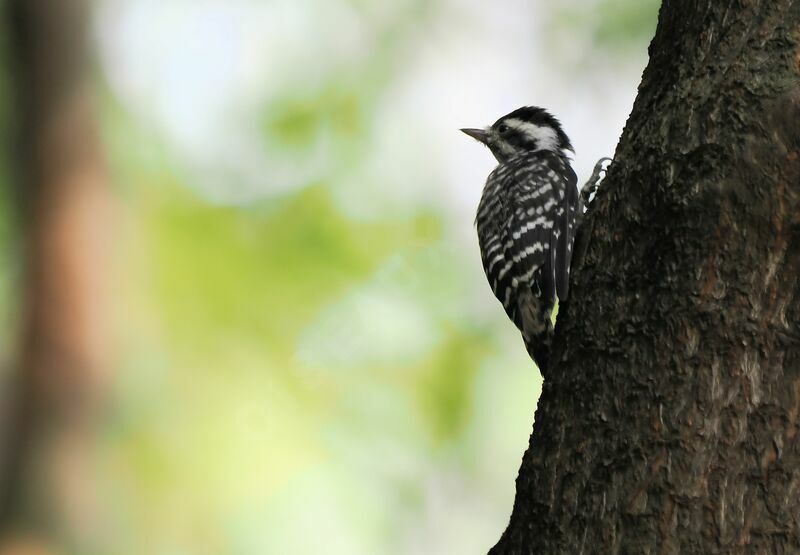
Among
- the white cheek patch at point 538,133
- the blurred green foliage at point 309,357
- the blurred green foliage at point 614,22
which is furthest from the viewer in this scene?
the blurred green foliage at point 614,22

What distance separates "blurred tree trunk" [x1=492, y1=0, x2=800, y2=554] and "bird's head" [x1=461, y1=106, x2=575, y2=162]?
10.2 feet

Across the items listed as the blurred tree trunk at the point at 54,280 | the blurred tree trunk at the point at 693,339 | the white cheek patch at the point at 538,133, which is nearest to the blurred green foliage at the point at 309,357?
the white cheek patch at the point at 538,133

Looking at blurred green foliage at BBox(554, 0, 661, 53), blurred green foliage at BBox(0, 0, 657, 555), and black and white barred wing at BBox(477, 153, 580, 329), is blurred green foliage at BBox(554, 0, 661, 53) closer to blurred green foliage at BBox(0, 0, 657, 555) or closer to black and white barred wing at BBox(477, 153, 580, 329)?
blurred green foliage at BBox(0, 0, 657, 555)

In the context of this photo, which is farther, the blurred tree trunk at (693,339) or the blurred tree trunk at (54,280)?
the blurred tree trunk at (54,280)

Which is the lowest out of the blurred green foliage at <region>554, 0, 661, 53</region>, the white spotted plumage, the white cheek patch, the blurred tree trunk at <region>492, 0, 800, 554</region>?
the blurred tree trunk at <region>492, 0, 800, 554</region>

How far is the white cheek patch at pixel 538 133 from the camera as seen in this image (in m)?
6.14

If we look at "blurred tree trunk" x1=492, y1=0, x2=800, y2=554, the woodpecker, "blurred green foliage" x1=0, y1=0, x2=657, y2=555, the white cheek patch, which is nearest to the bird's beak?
the white cheek patch

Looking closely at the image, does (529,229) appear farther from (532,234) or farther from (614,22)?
(614,22)

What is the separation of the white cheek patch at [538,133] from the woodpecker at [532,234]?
0.29 feet

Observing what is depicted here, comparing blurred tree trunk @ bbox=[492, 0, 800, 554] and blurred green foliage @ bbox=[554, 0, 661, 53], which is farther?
blurred green foliage @ bbox=[554, 0, 661, 53]

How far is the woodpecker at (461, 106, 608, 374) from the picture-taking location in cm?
494

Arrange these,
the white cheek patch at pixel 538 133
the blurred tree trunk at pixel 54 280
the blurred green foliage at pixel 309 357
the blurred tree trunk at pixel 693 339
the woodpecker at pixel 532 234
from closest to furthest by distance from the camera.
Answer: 1. the blurred tree trunk at pixel 693 339
2. the blurred tree trunk at pixel 54 280
3. the woodpecker at pixel 532 234
4. the white cheek patch at pixel 538 133
5. the blurred green foliage at pixel 309 357

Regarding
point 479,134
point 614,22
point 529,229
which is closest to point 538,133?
point 479,134

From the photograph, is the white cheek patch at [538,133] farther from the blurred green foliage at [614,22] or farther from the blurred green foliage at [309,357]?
the blurred green foliage at [614,22]
